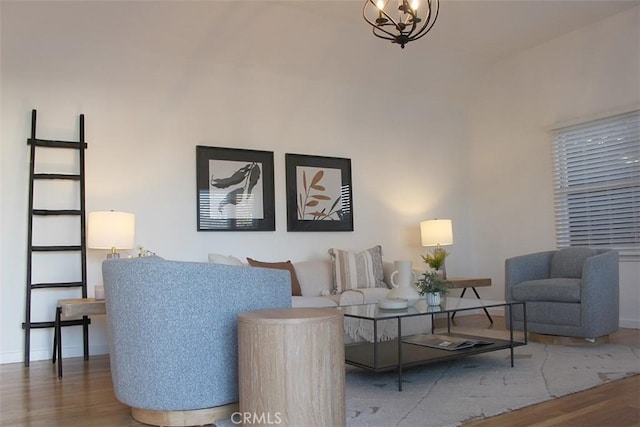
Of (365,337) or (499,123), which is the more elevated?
(499,123)

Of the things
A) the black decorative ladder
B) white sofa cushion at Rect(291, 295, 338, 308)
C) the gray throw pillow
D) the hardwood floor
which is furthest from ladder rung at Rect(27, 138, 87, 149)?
the gray throw pillow

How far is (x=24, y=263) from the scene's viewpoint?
13.1ft

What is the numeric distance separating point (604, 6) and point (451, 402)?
4.25m

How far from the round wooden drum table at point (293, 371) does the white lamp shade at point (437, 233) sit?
12.1ft

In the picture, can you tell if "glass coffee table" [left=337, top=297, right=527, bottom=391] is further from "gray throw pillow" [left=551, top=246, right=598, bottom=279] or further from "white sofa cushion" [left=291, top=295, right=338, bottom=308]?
"gray throw pillow" [left=551, top=246, right=598, bottom=279]

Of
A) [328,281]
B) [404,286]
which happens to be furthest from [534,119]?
[404,286]

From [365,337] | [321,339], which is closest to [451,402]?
[321,339]

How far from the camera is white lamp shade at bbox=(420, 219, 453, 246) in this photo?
17.9ft

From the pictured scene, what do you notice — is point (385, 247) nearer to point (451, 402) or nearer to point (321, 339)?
point (451, 402)

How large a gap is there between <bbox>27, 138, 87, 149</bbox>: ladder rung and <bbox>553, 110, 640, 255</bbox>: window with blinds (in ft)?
15.6

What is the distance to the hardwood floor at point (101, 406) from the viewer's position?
221 cm

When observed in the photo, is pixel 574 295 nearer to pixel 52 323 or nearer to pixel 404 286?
pixel 404 286

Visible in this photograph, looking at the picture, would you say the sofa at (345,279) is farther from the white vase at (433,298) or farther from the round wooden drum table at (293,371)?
the round wooden drum table at (293,371)

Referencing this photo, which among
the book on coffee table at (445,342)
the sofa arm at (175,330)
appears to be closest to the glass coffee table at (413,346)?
the book on coffee table at (445,342)
